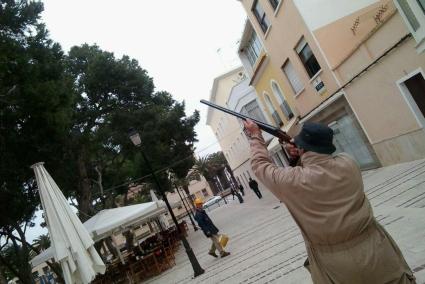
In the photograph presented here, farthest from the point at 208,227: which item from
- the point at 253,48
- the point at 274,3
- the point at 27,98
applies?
the point at 253,48

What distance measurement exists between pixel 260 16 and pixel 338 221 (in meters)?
19.7

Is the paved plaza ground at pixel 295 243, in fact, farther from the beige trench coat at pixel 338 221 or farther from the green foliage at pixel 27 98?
the green foliage at pixel 27 98

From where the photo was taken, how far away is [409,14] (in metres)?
10.0

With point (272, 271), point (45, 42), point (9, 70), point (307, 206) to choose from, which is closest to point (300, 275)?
point (272, 271)

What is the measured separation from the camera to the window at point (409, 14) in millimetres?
9924

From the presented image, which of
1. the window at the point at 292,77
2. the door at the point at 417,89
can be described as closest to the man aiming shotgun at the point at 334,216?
the door at the point at 417,89

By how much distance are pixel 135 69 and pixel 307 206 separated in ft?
80.7

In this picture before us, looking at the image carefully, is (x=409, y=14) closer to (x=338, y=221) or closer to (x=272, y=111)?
(x=338, y=221)

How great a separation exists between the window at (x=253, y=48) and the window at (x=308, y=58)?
5.39 meters

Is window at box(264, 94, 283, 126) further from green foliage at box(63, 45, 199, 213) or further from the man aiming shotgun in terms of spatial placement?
the man aiming shotgun

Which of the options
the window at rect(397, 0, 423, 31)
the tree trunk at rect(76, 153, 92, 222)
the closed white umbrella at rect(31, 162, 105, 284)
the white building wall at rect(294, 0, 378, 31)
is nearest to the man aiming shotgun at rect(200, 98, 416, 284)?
the closed white umbrella at rect(31, 162, 105, 284)

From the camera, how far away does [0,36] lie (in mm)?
10992

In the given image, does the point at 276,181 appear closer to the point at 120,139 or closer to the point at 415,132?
the point at 415,132

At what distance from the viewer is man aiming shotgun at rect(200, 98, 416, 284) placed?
94.9 inches
